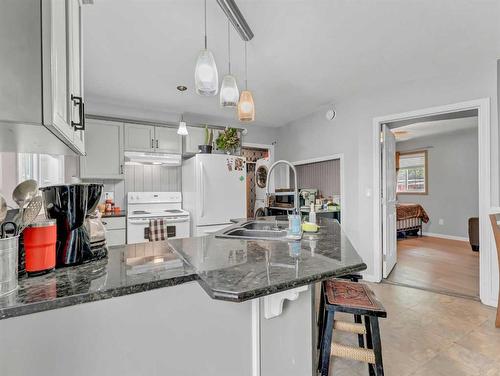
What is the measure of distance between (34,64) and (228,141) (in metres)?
3.29

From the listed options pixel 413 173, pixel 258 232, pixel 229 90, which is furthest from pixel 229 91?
pixel 413 173

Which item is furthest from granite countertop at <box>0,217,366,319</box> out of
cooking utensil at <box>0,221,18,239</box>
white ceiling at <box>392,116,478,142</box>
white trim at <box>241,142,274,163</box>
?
white ceiling at <box>392,116,478,142</box>

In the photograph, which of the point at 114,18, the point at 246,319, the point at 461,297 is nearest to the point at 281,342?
the point at 246,319

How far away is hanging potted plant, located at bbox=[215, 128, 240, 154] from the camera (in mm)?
3979

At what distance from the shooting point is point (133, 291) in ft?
2.78

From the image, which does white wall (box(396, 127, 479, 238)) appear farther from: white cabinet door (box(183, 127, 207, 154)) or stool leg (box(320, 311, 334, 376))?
stool leg (box(320, 311, 334, 376))

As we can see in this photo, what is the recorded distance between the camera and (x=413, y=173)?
6898mm

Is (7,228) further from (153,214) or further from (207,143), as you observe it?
(207,143)

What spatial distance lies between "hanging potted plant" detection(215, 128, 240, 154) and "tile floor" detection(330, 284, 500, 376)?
281 cm

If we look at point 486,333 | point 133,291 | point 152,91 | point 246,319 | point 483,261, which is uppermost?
point 152,91

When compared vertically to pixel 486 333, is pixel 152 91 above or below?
above

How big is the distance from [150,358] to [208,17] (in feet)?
7.02

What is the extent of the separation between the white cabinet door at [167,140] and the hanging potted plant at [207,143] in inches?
14.4

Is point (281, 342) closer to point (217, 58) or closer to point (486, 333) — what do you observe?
point (486, 333)
